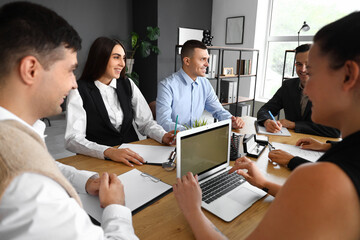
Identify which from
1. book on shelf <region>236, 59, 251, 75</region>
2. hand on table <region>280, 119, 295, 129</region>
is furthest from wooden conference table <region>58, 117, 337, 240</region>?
book on shelf <region>236, 59, 251, 75</region>

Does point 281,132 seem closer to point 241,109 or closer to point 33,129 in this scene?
point 33,129

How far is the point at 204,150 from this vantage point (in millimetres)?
1072

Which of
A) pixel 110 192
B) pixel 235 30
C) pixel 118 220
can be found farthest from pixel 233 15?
pixel 118 220

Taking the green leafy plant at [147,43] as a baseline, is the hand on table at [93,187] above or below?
below

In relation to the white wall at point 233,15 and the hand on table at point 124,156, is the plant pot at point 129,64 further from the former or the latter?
the hand on table at point 124,156

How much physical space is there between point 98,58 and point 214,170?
3.98 ft

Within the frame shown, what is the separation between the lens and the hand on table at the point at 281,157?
129 centimetres

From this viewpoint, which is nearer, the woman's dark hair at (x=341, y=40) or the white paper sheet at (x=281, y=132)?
the woman's dark hair at (x=341, y=40)

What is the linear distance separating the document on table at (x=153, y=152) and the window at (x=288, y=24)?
357 cm

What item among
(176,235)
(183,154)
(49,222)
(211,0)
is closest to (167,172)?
(183,154)

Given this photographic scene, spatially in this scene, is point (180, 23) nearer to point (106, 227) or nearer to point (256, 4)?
point (256, 4)

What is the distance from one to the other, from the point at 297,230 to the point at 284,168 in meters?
0.86

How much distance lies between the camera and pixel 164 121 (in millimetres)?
2082

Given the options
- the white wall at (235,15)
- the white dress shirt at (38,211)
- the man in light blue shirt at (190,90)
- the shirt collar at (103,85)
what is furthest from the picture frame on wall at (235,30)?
the white dress shirt at (38,211)
